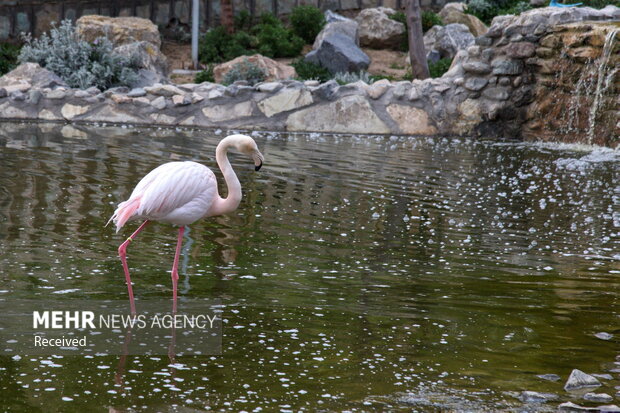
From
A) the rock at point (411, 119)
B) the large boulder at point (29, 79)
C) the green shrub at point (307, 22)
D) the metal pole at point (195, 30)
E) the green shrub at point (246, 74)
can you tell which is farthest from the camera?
the green shrub at point (307, 22)

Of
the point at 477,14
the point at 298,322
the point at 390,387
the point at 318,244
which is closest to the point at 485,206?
the point at 318,244

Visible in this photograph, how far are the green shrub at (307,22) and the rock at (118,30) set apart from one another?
373 cm

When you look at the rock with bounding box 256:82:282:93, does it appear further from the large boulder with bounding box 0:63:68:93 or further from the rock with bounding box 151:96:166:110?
the large boulder with bounding box 0:63:68:93

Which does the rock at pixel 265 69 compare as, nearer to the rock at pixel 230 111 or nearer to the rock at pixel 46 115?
the rock at pixel 230 111

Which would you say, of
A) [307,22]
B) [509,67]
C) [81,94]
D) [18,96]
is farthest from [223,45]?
[509,67]

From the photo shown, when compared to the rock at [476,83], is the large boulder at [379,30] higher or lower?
higher

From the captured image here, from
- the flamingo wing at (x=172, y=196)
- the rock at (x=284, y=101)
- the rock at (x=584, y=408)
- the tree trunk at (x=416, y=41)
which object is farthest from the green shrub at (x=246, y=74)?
the rock at (x=584, y=408)

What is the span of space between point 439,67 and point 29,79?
8.72 metres

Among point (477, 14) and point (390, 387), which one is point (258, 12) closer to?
point (477, 14)

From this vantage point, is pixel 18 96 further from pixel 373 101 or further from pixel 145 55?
pixel 373 101

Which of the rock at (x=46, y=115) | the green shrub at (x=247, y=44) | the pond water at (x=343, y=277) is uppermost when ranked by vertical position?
the green shrub at (x=247, y=44)

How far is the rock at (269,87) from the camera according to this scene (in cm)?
1592

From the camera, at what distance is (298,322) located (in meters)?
5.41

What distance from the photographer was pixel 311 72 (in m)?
19.4
